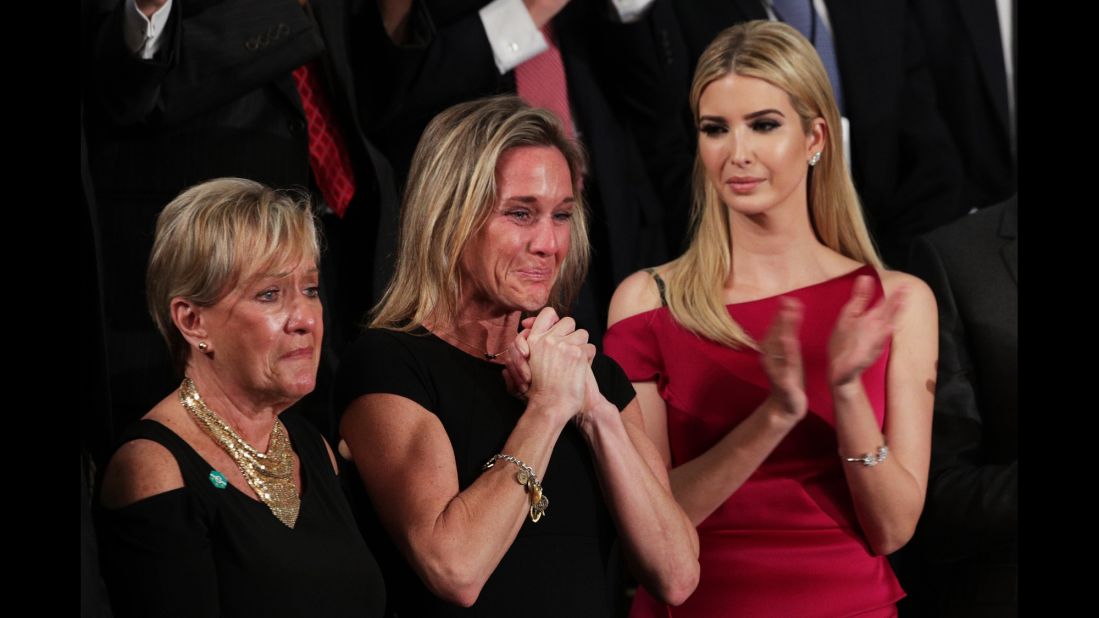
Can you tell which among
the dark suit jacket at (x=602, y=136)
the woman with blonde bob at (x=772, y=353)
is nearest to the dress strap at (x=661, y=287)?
the woman with blonde bob at (x=772, y=353)

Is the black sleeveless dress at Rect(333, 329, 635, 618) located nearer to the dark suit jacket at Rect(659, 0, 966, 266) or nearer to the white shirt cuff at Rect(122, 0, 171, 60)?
the white shirt cuff at Rect(122, 0, 171, 60)

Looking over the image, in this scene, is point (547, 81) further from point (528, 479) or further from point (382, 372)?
point (528, 479)

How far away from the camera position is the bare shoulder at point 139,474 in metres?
2.01

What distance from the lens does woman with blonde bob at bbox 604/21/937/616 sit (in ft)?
8.87

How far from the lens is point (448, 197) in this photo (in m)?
2.37

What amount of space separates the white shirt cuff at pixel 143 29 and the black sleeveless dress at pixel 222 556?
0.67 m

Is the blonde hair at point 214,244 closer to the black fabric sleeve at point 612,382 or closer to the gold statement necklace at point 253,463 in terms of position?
the gold statement necklace at point 253,463

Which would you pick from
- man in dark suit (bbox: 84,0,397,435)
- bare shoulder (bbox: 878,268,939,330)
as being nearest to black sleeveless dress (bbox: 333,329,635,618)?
man in dark suit (bbox: 84,0,397,435)

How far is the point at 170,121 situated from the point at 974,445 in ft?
5.73

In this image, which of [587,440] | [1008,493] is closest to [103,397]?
[587,440]

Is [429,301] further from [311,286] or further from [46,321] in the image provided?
[46,321]

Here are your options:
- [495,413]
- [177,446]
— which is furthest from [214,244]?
[495,413]

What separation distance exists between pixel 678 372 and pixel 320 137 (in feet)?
2.66

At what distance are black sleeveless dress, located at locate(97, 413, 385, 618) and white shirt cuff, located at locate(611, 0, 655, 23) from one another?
1.29m
